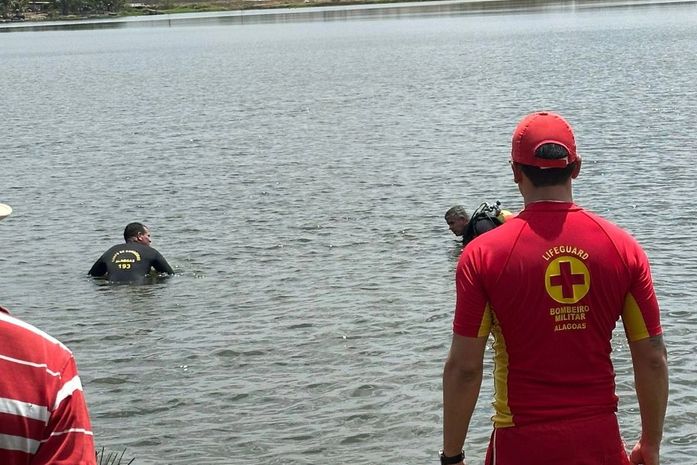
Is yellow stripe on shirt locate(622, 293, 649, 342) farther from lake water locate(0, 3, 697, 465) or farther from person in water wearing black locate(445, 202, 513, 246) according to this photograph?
person in water wearing black locate(445, 202, 513, 246)

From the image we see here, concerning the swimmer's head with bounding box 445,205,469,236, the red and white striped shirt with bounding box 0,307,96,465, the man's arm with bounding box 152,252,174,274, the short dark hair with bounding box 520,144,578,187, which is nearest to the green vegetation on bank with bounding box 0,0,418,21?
the man's arm with bounding box 152,252,174,274

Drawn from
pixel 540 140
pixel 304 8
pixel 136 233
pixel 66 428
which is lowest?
pixel 304 8

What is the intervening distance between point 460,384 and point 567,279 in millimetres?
588

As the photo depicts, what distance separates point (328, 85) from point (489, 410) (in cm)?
4146

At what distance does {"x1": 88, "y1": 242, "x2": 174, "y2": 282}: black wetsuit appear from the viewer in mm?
15375

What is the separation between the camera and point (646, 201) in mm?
19438

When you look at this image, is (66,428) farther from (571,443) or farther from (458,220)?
(458,220)

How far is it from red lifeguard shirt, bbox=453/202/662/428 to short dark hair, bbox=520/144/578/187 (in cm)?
10

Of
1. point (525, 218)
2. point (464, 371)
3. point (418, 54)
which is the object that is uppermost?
point (525, 218)

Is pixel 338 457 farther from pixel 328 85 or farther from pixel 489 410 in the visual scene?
pixel 328 85

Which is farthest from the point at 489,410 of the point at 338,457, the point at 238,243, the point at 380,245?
the point at 238,243

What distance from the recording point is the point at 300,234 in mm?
18500

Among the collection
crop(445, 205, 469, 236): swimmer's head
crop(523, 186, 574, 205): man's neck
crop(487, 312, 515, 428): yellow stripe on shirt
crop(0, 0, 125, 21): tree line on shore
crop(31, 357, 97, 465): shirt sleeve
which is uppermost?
crop(523, 186, 574, 205): man's neck

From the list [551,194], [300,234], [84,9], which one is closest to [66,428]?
[551,194]
